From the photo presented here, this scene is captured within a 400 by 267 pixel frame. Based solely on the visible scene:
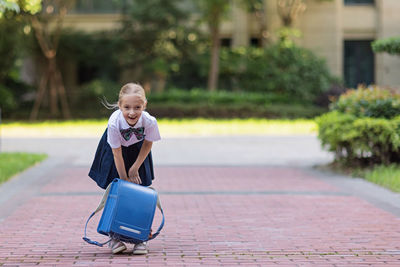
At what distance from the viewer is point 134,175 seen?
585cm

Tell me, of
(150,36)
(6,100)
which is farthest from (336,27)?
(6,100)

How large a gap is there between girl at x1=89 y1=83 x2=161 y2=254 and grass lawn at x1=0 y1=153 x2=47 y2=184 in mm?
5335

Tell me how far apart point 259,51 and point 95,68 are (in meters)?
7.88

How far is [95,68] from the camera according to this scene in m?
33.2

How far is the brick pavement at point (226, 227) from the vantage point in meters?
5.79

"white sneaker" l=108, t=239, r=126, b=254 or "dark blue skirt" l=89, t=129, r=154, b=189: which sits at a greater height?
"dark blue skirt" l=89, t=129, r=154, b=189

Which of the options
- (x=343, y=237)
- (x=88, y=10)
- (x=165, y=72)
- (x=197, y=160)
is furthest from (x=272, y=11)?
(x=343, y=237)

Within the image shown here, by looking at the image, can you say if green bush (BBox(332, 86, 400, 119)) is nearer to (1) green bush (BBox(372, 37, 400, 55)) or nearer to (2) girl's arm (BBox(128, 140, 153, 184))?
(1) green bush (BBox(372, 37, 400, 55))

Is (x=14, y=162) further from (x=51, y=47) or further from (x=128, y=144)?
(x=51, y=47)

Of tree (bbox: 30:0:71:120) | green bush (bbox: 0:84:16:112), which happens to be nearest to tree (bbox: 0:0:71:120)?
tree (bbox: 30:0:71:120)

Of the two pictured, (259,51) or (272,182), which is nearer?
(272,182)

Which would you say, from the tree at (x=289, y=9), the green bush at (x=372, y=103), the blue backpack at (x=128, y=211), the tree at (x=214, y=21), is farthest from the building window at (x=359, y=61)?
the blue backpack at (x=128, y=211)

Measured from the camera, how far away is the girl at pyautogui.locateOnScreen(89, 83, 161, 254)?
5.62 metres

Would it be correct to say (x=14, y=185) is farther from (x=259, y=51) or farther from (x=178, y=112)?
(x=259, y=51)
